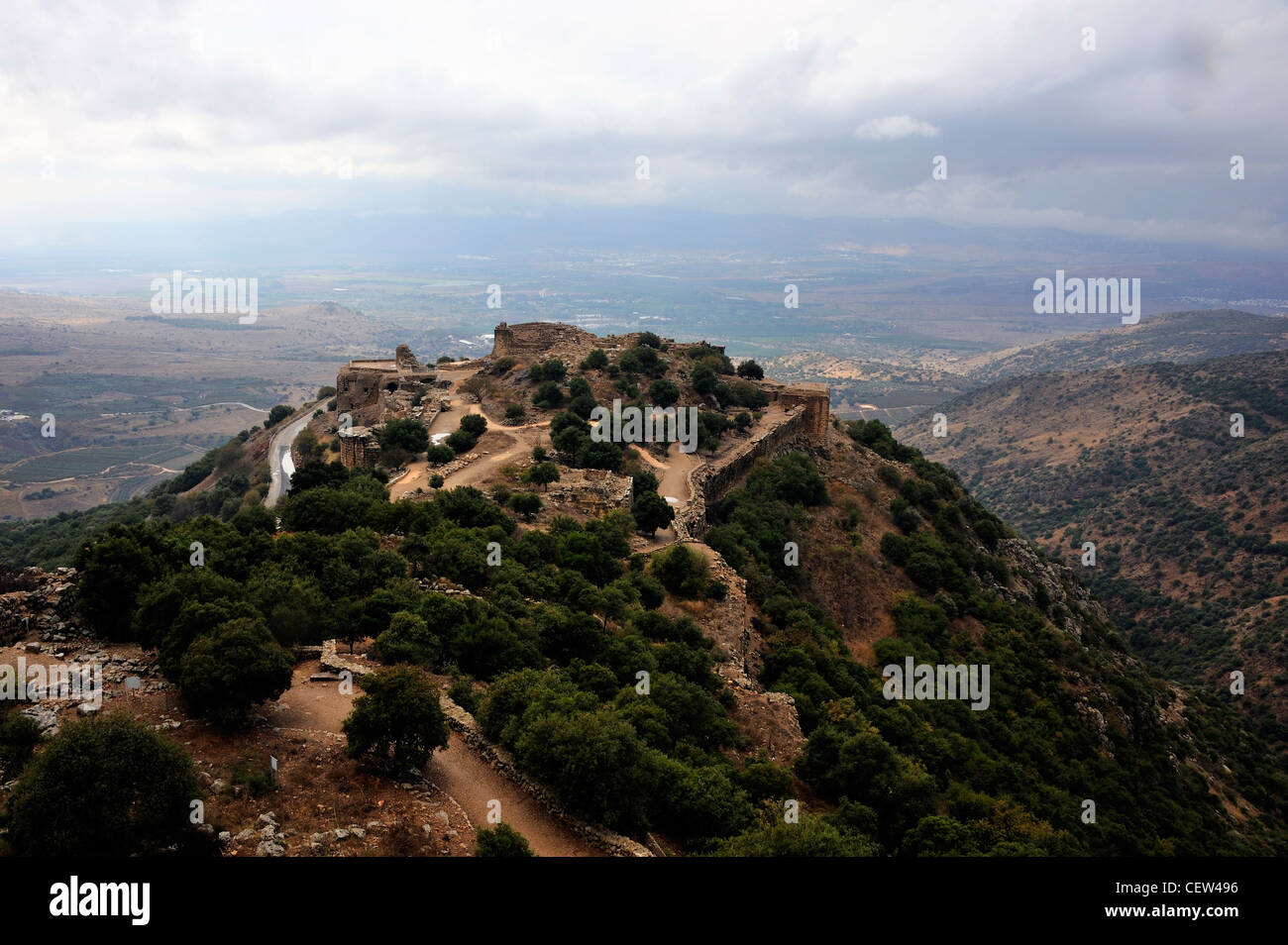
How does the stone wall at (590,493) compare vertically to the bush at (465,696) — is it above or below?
above

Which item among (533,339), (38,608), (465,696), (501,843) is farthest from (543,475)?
(501,843)

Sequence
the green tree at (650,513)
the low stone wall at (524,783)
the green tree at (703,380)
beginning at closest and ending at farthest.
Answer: the low stone wall at (524,783), the green tree at (650,513), the green tree at (703,380)

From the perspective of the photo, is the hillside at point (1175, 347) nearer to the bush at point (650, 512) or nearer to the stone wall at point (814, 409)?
the stone wall at point (814, 409)

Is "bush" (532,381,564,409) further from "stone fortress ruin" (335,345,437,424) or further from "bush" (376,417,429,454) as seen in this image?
"bush" (376,417,429,454)

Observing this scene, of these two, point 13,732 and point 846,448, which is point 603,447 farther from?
point 13,732

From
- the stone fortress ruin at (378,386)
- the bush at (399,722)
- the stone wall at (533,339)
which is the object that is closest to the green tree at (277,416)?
the stone fortress ruin at (378,386)

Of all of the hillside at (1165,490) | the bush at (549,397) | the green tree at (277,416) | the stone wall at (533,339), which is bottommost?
the hillside at (1165,490)
